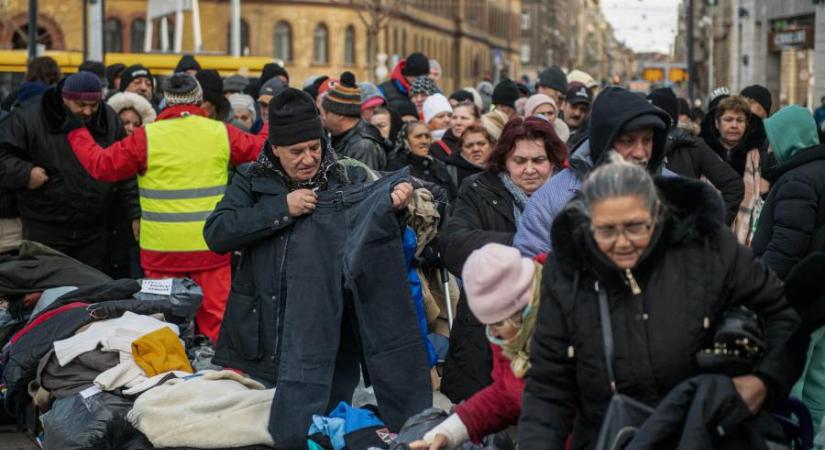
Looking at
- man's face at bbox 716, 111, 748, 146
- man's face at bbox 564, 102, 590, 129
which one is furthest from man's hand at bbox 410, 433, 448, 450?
man's face at bbox 564, 102, 590, 129

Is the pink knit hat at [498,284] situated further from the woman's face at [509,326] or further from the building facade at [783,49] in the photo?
the building facade at [783,49]

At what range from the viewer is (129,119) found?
447 inches

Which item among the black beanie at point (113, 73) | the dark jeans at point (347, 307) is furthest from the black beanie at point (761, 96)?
the black beanie at point (113, 73)

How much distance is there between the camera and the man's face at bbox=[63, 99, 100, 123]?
9883 mm

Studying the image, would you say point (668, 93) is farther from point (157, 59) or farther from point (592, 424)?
point (157, 59)

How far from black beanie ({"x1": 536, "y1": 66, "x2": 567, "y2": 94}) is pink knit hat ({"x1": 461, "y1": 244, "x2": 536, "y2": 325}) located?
385 inches

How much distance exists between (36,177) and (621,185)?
660 centimetres

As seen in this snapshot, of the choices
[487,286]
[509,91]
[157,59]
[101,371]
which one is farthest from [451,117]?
[157,59]

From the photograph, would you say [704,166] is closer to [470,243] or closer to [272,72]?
[470,243]

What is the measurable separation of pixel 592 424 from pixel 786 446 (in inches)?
24.2

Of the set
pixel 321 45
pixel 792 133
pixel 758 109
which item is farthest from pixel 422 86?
pixel 321 45

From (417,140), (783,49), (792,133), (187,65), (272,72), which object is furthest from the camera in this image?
(783,49)

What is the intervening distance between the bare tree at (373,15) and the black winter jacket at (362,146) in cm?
5692

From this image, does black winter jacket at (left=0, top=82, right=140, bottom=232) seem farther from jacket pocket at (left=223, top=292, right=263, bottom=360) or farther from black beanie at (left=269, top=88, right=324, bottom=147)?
black beanie at (left=269, top=88, right=324, bottom=147)
